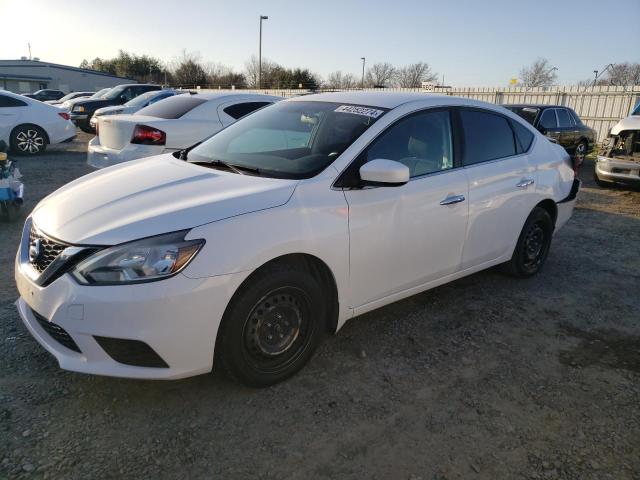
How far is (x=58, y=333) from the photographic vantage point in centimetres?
254

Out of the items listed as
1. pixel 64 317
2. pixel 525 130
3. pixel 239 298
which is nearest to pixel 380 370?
pixel 239 298

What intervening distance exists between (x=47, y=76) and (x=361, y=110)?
208ft

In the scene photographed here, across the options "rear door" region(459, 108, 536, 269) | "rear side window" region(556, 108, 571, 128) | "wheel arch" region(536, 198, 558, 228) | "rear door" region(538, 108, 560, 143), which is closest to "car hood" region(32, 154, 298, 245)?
"rear door" region(459, 108, 536, 269)

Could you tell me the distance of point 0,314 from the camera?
361 centimetres

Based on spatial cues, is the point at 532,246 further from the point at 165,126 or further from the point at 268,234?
the point at 165,126

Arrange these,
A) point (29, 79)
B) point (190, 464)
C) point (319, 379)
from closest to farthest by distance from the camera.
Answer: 1. point (190, 464)
2. point (319, 379)
3. point (29, 79)

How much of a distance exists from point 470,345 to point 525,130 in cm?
216

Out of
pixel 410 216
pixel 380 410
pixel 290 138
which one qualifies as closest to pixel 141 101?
pixel 290 138

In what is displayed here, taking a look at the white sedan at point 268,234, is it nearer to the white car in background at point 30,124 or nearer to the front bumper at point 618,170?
the front bumper at point 618,170

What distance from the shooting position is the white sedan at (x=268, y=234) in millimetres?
2379

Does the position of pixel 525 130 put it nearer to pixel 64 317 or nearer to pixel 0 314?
pixel 64 317

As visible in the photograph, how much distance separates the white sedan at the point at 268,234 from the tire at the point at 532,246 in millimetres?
326

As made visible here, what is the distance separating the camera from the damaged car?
9.22 metres

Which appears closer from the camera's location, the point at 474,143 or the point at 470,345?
the point at 470,345
